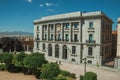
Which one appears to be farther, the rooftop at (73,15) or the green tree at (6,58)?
the rooftop at (73,15)

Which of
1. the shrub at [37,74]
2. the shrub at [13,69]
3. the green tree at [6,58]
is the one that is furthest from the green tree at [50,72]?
the shrub at [13,69]

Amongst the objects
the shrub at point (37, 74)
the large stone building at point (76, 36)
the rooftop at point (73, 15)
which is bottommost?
the shrub at point (37, 74)

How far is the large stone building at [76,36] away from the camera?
3631 centimetres

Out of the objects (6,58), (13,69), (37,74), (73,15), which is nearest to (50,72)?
(37,74)

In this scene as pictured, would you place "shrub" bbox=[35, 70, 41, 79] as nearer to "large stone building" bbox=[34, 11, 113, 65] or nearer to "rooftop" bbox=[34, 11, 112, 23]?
"large stone building" bbox=[34, 11, 113, 65]

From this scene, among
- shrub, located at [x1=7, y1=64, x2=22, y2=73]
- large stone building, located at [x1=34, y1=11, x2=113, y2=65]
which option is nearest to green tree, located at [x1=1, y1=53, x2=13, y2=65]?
shrub, located at [x1=7, y1=64, x2=22, y2=73]

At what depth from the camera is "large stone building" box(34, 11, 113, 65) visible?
1430 inches

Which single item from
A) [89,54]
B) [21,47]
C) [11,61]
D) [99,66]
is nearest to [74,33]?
[89,54]

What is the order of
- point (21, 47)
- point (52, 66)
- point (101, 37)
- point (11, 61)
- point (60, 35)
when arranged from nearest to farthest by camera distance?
point (52, 66) → point (11, 61) → point (101, 37) → point (60, 35) → point (21, 47)

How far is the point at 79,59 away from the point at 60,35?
940 cm

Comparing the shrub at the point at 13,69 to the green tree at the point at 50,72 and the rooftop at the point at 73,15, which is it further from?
the rooftop at the point at 73,15

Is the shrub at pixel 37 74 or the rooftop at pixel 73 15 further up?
the rooftop at pixel 73 15

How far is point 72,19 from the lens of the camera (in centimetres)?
3994

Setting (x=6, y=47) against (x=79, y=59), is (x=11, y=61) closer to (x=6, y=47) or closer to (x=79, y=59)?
(x=79, y=59)
